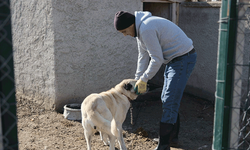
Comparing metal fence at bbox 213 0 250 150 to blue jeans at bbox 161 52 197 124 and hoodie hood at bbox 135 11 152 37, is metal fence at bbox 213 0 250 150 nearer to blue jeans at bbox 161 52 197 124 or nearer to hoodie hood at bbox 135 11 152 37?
blue jeans at bbox 161 52 197 124

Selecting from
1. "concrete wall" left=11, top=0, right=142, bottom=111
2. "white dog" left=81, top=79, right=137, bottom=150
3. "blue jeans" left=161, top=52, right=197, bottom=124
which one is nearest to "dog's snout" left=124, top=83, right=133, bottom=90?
"white dog" left=81, top=79, right=137, bottom=150

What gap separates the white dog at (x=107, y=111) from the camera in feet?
11.1

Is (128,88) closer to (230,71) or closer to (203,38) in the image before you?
(230,71)

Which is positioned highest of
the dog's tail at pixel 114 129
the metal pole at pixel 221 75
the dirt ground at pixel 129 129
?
the metal pole at pixel 221 75

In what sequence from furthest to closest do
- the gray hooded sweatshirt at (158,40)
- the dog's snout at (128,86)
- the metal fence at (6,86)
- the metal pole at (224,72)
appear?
the dog's snout at (128,86), the gray hooded sweatshirt at (158,40), the metal pole at (224,72), the metal fence at (6,86)

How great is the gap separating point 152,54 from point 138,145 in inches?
62.9

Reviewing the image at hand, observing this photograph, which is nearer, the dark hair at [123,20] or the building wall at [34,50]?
the dark hair at [123,20]

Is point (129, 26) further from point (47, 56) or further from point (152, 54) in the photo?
point (47, 56)

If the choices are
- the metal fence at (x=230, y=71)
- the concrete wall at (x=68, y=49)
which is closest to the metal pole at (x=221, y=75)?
the metal fence at (x=230, y=71)

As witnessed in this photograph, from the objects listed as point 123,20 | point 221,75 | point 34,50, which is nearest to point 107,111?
point 123,20

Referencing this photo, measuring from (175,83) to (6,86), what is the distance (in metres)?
2.20

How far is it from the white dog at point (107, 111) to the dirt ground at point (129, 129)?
0.48 m

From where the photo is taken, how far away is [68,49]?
538 cm

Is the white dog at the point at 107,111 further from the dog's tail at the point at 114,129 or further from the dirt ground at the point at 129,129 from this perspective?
the dirt ground at the point at 129,129
